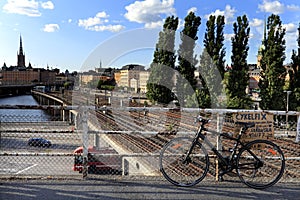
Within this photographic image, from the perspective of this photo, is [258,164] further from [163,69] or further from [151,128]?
[163,69]

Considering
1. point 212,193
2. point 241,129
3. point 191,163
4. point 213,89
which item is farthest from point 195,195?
point 213,89

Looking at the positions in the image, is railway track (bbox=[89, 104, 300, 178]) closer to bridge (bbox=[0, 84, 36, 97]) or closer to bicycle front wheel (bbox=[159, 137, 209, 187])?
bicycle front wheel (bbox=[159, 137, 209, 187])

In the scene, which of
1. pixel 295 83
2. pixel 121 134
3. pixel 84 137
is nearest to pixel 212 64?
pixel 295 83

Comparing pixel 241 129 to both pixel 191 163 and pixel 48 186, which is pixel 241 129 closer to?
pixel 191 163

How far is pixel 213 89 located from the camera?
2336 centimetres

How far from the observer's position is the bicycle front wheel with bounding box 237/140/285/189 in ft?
13.4

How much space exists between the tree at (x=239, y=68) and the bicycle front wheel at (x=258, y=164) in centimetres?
1866

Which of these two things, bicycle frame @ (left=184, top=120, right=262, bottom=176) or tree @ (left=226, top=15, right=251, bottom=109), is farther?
tree @ (left=226, top=15, right=251, bottom=109)

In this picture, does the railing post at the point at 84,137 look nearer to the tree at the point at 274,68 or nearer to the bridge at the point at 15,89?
the tree at the point at 274,68

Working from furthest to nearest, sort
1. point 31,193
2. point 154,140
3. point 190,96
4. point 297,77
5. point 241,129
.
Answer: point 190,96, point 297,77, point 154,140, point 241,129, point 31,193

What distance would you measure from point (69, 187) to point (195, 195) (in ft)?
5.24

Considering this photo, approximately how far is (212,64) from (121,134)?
18564 mm

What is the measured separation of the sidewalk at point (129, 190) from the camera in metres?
3.66

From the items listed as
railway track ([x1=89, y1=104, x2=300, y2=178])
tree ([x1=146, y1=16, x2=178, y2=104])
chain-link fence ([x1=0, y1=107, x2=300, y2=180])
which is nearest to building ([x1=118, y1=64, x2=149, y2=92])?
tree ([x1=146, y1=16, x2=178, y2=104])
